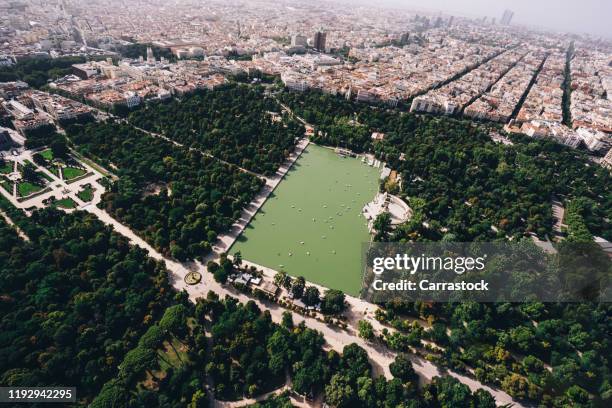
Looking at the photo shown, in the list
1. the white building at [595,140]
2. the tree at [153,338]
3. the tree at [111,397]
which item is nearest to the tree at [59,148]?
the tree at [153,338]

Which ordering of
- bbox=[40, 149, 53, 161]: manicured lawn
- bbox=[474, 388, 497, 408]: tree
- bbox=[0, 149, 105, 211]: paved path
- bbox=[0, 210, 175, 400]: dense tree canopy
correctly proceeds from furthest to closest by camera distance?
bbox=[40, 149, 53, 161]: manicured lawn
bbox=[0, 149, 105, 211]: paved path
bbox=[0, 210, 175, 400]: dense tree canopy
bbox=[474, 388, 497, 408]: tree

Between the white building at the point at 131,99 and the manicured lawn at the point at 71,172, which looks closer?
the manicured lawn at the point at 71,172

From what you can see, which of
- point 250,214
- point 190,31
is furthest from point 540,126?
point 190,31

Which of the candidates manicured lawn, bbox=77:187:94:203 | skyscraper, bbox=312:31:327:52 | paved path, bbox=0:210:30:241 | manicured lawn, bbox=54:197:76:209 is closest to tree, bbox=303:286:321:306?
paved path, bbox=0:210:30:241

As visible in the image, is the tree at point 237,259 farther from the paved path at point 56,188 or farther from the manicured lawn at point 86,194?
the manicured lawn at point 86,194

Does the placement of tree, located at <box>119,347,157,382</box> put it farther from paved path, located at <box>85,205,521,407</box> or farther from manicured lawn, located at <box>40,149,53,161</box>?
manicured lawn, located at <box>40,149,53,161</box>
